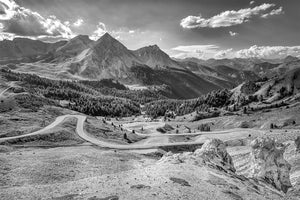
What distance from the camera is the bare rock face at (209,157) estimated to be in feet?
171

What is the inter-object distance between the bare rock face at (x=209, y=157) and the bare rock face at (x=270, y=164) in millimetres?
5936

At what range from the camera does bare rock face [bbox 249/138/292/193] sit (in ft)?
174

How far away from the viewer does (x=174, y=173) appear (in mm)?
40656

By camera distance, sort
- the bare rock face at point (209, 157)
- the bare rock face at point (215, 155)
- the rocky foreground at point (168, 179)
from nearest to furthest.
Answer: the rocky foreground at point (168, 179) < the bare rock face at point (209, 157) < the bare rock face at point (215, 155)

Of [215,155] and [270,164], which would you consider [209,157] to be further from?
[270,164]

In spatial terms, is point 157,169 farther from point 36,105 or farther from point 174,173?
point 36,105

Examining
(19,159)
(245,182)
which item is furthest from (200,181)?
(19,159)

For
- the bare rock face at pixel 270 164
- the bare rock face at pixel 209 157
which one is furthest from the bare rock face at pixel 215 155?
the bare rock face at pixel 270 164

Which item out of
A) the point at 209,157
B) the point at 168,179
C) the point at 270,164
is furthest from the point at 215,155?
the point at 168,179

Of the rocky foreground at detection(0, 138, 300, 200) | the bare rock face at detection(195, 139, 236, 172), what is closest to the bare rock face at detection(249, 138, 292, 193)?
the rocky foreground at detection(0, 138, 300, 200)

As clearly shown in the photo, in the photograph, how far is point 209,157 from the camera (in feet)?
187

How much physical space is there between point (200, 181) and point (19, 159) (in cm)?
4284

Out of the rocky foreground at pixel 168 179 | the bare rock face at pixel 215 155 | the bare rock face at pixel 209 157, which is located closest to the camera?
the rocky foreground at pixel 168 179

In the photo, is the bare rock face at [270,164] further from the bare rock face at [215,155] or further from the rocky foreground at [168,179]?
the bare rock face at [215,155]
